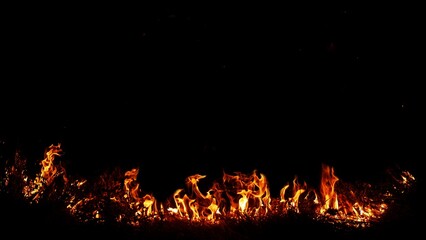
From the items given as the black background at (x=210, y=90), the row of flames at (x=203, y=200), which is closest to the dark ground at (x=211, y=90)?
the black background at (x=210, y=90)

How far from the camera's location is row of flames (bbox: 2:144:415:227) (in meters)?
4.57

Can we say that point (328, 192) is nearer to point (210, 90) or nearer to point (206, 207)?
point (206, 207)

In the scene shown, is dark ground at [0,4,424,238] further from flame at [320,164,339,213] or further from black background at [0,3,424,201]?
flame at [320,164,339,213]

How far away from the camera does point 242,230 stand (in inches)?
178

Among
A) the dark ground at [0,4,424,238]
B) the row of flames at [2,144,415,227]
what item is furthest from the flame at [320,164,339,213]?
the dark ground at [0,4,424,238]

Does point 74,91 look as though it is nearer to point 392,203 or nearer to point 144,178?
point 144,178

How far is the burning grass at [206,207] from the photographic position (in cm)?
441

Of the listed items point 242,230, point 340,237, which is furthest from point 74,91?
point 340,237

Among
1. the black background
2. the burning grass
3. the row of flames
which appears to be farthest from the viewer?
the black background

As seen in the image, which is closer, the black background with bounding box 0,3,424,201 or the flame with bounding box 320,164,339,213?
the flame with bounding box 320,164,339,213

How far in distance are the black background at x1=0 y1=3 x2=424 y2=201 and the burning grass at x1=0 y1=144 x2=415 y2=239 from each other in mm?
1124

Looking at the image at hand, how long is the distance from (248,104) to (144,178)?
177 cm

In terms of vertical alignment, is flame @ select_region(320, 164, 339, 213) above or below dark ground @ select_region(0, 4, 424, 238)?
below

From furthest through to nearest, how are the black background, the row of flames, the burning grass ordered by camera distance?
1. the black background
2. the row of flames
3. the burning grass
